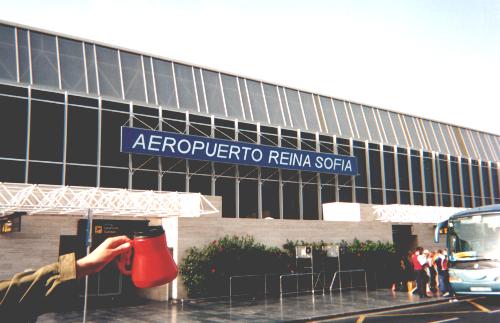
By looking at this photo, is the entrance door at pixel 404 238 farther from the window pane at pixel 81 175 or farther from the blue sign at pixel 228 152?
the window pane at pixel 81 175

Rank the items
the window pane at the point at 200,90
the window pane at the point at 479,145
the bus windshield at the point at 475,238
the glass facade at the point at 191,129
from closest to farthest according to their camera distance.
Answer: the bus windshield at the point at 475,238 → the glass facade at the point at 191,129 → the window pane at the point at 200,90 → the window pane at the point at 479,145

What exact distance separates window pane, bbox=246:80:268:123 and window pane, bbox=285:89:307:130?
2.35 metres

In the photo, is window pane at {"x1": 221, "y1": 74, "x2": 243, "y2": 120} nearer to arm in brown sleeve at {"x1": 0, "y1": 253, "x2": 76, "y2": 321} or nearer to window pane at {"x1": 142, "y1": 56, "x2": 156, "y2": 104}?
window pane at {"x1": 142, "y1": 56, "x2": 156, "y2": 104}

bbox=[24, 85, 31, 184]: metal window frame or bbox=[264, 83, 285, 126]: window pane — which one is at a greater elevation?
bbox=[264, 83, 285, 126]: window pane

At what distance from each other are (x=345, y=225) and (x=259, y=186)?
6.46m

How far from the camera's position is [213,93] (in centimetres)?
2958

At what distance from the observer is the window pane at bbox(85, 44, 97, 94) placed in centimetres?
2497

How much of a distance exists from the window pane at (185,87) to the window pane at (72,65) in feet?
18.9

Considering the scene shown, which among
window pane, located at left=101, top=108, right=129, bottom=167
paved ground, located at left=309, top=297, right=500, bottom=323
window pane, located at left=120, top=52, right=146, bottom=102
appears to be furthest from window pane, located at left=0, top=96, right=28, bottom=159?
paved ground, located at left=309, top=297, right=500, bottom=323

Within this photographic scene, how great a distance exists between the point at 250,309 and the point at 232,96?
16.6 m

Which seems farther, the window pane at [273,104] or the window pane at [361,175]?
the window pane at [361,175]

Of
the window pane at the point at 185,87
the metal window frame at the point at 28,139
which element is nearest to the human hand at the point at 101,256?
the metal window frame at the point at 28,139

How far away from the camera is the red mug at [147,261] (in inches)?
110

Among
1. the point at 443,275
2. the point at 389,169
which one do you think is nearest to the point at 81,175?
the point at 443,275
